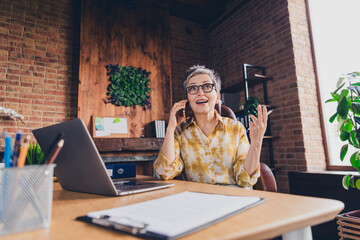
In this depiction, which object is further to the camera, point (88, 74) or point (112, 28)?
point (112, 28)

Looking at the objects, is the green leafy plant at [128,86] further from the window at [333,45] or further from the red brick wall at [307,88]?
the window at [333,45]

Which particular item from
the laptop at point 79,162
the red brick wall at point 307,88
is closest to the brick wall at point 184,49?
the red brick wall at point 307,88

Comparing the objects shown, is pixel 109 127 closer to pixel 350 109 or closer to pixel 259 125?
pixel 259 125

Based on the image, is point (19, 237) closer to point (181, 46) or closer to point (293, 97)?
point (293, 97)

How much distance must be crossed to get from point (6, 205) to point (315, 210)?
605 millimetres

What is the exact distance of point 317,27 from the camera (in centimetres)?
320

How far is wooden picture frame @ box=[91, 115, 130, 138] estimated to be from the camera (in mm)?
3225

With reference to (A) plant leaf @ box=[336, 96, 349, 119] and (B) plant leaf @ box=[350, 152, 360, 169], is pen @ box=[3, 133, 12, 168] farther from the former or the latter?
(B) plant leaf @ box=[350, 152, 360, 169]

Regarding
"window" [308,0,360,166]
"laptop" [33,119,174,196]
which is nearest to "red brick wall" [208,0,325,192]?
"window" [308,0,360,166]

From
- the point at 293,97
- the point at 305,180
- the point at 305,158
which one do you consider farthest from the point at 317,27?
the point at 305,180

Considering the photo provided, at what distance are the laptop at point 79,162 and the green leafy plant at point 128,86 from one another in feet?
8.87

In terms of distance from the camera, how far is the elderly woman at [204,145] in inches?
51.6

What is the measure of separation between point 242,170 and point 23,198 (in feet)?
3.54

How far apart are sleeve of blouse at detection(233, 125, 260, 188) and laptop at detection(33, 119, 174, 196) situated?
21.7 inches
